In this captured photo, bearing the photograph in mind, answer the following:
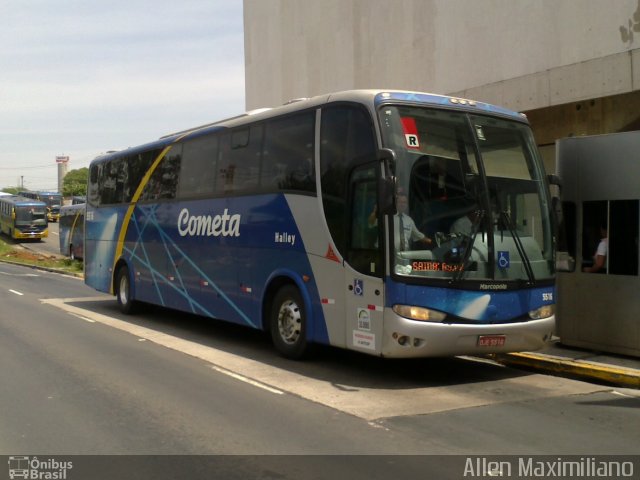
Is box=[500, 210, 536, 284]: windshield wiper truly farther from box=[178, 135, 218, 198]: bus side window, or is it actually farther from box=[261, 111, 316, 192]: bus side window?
box=[178, 135, 218, 198]: bus side window

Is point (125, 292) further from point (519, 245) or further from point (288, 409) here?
point (519, 245)

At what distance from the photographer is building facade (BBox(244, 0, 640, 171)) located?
12.9 meters


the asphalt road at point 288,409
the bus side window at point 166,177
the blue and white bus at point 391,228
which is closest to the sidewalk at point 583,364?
the asphalt road at point 288,409

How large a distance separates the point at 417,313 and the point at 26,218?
5370cm

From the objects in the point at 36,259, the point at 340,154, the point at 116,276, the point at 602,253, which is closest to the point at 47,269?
the point at 36,259

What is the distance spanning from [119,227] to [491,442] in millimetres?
11618

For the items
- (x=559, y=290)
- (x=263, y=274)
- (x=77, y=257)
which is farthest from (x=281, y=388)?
(x=77, y=257)

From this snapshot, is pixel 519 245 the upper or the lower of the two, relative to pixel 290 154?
lower

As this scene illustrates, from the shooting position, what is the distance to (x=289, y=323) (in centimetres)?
972

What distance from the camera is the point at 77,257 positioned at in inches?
1534

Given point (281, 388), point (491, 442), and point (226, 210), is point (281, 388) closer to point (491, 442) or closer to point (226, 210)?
point (491, 442)

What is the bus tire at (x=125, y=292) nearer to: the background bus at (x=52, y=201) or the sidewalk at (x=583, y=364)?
the sidewalk at (x=583, y=364)

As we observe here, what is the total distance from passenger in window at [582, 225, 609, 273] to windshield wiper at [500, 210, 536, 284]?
1.90m

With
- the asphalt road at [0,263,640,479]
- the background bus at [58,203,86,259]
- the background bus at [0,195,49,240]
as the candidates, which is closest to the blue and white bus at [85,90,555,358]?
the asphalt road at [0,263,640,479]
